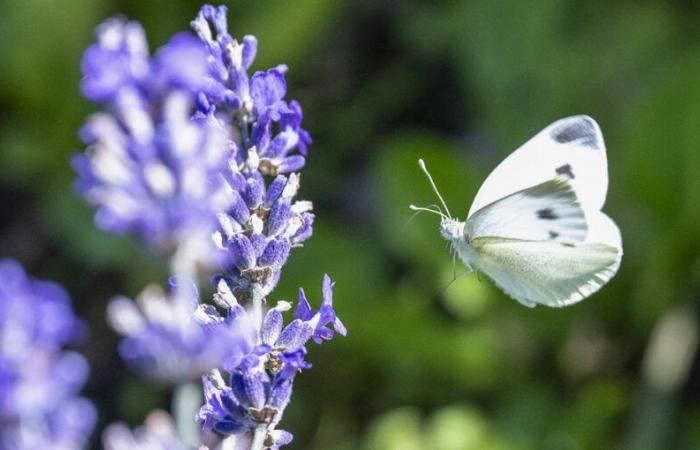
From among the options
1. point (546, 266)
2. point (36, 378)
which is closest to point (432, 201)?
point (546, 266)

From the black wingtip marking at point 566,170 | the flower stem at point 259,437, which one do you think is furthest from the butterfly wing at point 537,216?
the flower stem at point 259,437

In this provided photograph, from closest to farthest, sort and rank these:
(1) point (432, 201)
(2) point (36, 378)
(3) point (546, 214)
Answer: (2) point (36, 378) → (3) point (546, 214) → (1) point (432, 201)

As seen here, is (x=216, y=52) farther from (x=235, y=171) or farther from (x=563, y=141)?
(x=563, y=141)

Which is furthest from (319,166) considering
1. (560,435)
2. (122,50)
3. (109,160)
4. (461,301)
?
(109,160)

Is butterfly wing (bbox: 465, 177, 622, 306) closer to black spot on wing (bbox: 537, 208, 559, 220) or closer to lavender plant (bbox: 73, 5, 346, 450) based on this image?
black spot on wing (bbox: 537, 208, 559, 220)

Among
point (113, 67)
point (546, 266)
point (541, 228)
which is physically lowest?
point (546, 266)

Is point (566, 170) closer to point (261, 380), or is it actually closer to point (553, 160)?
point (553, 160)

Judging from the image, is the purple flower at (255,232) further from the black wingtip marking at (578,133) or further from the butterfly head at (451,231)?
the black wingtip marking at (578,133)
